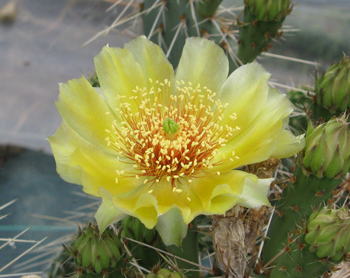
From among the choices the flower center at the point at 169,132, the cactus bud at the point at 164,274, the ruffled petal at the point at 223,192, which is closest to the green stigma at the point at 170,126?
the flower center at the point at 169,132

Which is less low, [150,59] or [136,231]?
[150,59]

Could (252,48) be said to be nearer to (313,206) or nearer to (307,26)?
(313,206)

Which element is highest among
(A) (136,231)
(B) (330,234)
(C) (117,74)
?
(C) (117,74)

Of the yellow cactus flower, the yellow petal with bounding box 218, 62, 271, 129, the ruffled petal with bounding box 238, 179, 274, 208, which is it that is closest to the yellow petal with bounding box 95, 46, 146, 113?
the yellow cactus flower

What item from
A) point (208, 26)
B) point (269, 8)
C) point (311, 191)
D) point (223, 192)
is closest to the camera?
point (223, 192)

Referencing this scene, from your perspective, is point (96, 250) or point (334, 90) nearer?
point (96, 250)

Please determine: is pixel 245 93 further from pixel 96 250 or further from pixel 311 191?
pixel 96 250

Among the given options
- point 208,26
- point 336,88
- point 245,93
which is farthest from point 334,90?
point 208,26

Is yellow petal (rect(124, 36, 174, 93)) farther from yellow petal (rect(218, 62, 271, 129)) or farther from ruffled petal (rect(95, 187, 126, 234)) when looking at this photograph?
ruffled petal (rect(95, 187, 126, 234))
